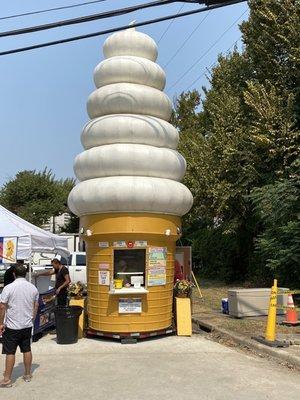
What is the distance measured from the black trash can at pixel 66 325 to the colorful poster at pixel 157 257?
6.42 feet

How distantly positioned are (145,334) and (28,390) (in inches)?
159

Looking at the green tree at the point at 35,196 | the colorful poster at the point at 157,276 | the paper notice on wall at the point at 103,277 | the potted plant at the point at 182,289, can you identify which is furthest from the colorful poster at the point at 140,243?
the green tree at the point at 35,196

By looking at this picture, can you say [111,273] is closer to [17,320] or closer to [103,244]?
[103,244]

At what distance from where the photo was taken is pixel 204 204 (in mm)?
22125

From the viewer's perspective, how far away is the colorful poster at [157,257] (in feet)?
35.0

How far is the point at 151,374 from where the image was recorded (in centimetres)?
768

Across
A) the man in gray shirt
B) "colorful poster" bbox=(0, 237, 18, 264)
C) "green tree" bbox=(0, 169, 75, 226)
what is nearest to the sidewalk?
the man in gray shirt

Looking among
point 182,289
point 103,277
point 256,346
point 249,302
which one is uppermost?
point 103,277

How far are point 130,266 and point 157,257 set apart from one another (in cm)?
67

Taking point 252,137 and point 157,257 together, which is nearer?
point 157,257

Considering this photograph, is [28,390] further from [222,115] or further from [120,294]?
[222,115]

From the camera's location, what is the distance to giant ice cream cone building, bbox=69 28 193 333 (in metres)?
10.5

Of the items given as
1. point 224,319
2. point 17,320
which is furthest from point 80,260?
point 17,320

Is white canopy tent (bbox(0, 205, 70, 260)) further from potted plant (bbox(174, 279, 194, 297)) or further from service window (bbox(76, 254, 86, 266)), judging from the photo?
service window (bbox(76, 254, 86, 266))
